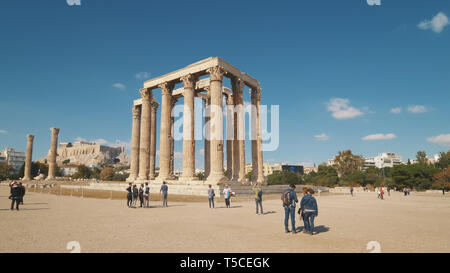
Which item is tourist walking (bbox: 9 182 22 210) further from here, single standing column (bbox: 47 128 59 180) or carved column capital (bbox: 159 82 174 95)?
single standing column (bbox: 47 128 59 180)

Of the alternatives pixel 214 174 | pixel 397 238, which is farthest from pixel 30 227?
pixel 214 174

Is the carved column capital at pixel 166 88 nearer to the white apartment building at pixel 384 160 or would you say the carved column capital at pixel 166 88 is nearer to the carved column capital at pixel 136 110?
the carved column capital at pixel 136 110

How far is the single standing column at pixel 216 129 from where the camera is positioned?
30.9 m

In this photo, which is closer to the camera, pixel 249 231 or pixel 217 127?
pixel 249 231

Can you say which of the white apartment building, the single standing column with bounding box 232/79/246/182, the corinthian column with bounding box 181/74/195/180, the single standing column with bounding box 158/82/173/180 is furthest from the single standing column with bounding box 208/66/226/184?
the white apartment building

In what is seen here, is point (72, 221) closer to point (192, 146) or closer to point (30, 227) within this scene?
point (30, 227)

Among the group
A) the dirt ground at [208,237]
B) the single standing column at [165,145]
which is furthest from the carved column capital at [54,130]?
the dirt ground at [208,237]

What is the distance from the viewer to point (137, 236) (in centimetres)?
859

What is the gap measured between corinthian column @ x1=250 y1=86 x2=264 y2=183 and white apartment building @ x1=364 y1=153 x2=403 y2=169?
526 feet

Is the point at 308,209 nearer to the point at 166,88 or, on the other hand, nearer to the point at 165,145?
the point at 165,145

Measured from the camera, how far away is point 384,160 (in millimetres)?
180125
